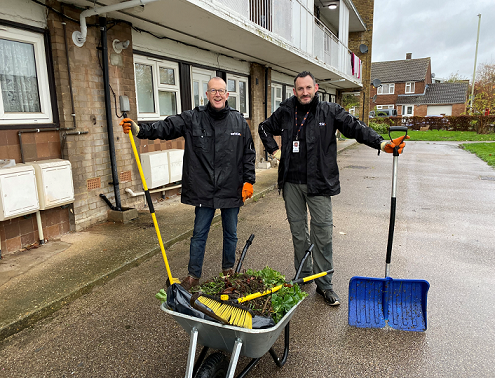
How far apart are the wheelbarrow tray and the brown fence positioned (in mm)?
32826

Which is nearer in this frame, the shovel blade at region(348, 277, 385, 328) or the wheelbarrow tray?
the wheelbarrow tray

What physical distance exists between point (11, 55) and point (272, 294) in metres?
4.55

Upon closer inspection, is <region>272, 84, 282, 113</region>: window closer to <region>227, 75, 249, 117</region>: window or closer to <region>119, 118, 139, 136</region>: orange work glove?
<region>227, 75, 249, 117</region>: window

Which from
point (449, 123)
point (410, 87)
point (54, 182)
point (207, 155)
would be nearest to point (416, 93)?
point (410, 87)

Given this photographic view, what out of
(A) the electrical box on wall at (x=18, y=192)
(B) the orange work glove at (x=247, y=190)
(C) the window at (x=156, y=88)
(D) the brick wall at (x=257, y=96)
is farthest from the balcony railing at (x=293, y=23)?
(A) the electrical box on wall at (x=18, y=192)

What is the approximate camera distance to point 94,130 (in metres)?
5.54

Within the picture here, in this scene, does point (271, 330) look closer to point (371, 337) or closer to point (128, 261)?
point (371, 337)

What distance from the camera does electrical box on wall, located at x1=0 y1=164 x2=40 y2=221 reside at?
163 inches

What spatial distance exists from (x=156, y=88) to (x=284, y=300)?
5.76 m

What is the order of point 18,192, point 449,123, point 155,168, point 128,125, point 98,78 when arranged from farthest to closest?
point 449,123 → point 155,168 → point 98,78 → point 18,192 → point 128,125

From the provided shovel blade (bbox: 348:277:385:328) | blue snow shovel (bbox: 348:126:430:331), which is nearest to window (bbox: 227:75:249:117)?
blue snow shovel (bbox: 348:126:430:331)

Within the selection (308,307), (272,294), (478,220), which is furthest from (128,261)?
(478,220)

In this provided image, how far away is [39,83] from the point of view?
4855mm

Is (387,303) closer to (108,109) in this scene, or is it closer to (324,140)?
(324,140)
